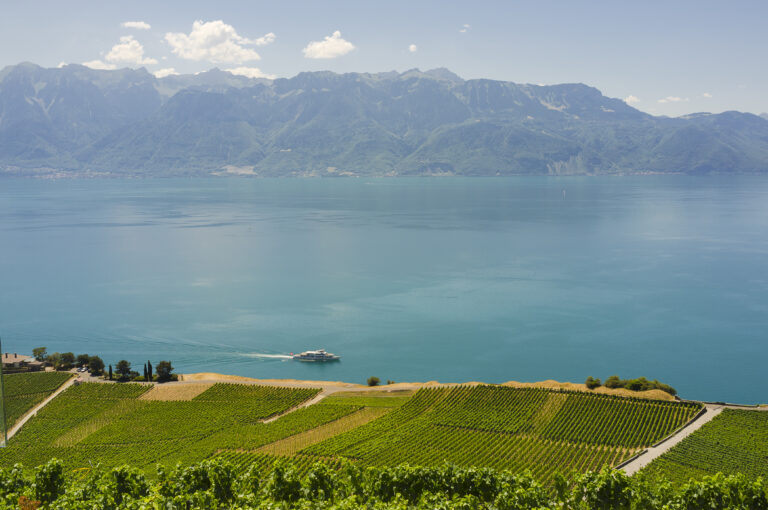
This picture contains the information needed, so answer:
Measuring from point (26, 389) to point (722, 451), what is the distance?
2886 inches

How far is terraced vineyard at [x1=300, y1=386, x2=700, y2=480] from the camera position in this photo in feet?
161

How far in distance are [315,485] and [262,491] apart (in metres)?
2.89

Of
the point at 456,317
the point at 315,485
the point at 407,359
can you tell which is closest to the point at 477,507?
the point at 315,485

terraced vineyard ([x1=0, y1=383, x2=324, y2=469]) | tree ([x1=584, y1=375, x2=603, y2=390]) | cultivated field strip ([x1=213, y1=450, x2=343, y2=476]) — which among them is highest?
cultivated field strip ([x1=213, y1=450, x2=343, y2=476])

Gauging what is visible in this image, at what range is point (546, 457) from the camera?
49.6 metres

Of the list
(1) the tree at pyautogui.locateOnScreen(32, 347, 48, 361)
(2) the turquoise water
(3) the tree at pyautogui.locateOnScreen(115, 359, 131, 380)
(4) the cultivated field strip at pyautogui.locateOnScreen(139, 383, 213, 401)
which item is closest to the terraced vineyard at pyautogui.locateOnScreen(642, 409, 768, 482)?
(2) the turquoise water

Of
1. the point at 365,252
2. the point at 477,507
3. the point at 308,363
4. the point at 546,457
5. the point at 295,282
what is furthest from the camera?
the point at 365,252

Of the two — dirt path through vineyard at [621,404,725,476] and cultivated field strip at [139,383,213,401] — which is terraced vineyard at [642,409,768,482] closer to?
dirt path through vineyard at [621,404,725,476]

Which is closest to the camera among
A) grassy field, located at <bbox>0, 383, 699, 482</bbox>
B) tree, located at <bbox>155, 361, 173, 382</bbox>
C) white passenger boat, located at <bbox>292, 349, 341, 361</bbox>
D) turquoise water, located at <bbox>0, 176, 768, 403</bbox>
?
grassy field, located at <bbox>0, 383, 699, 482</bbox>

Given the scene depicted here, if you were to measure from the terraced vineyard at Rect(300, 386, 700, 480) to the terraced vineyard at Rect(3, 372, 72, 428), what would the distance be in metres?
36.9

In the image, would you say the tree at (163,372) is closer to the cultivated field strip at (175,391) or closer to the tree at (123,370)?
the cultivated field strip at (175,391)

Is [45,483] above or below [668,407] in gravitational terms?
above

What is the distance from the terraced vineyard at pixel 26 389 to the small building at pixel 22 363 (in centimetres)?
282

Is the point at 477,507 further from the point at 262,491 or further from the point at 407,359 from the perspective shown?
the point at 407,359
